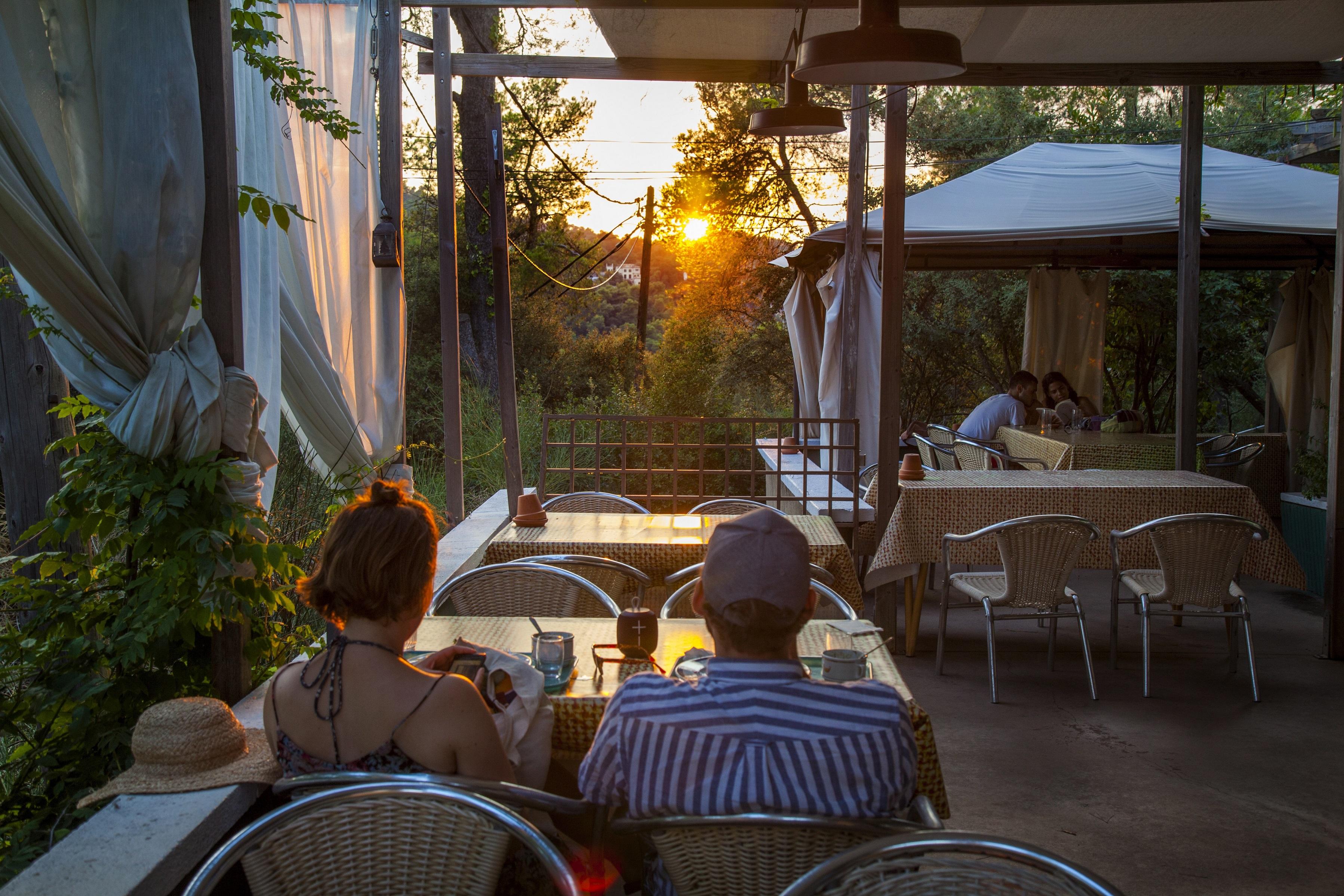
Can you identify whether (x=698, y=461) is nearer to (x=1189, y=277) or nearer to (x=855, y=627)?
(x=1189, y=277)

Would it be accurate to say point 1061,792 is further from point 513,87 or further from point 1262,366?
point 513,87

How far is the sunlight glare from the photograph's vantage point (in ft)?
53.7

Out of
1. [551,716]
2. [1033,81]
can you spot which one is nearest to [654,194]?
[1033,81]

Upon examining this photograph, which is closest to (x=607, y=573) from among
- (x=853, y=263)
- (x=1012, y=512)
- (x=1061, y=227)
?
(x=1012, y=512)

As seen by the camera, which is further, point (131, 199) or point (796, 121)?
point (796, 121)

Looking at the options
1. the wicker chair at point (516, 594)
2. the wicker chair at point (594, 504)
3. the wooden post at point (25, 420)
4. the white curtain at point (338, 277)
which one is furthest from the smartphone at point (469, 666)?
the wicker chair at point (594, 504)

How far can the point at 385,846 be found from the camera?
1530mm

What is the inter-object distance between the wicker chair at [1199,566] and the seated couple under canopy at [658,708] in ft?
10.3

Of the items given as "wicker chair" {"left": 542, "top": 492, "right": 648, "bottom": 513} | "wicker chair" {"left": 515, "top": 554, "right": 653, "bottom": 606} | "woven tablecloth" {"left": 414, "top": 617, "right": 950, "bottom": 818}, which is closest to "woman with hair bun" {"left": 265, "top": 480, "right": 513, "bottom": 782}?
"woven tablecloth" {"left": 414, "top": 617, "right": 950, "bottom": 818}

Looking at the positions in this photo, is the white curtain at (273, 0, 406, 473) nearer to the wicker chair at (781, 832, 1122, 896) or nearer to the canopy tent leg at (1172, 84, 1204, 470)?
the wicker chair at (781, 832, 1122, 896)

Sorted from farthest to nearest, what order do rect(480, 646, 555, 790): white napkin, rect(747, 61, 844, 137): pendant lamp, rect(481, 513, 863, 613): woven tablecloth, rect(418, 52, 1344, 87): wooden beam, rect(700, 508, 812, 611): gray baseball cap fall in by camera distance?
rect(418, 52, 1344, 87): wooden beam, rect(747, 61, 844, 137): pendant lamp, rect(481, 513, 863, 613): woven tablecloth, rect(480, 646, 555, 790): white napkin, rect(700, 508, 812, 611): gray baseball cap

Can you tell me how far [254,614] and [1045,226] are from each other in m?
6.90

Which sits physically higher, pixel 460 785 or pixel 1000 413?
pixel 1000 413

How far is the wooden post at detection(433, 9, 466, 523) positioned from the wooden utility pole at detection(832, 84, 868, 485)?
257 centimetres
